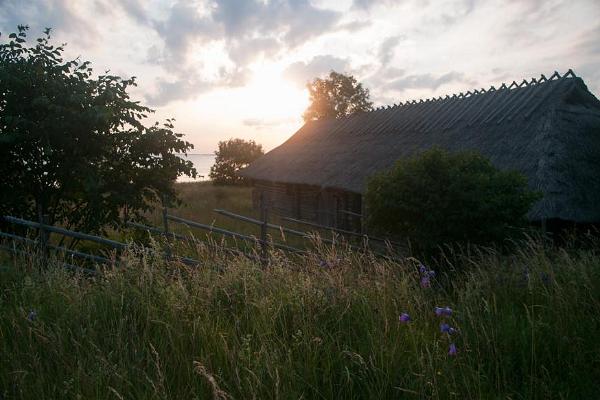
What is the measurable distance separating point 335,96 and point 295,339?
1318 inches

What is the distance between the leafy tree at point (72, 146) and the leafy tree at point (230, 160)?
86.5 ft

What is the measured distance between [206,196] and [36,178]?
17269 mm

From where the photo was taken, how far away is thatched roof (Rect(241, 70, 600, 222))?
9.30 m

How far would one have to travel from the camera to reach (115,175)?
7.79m

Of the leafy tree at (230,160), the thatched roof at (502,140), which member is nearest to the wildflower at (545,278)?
the thatched roof at (502,140)

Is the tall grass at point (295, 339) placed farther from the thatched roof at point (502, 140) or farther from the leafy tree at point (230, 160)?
the leafy tree at point (230, 160)

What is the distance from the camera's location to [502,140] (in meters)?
11.2

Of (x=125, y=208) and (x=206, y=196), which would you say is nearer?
(x=125, y=208)

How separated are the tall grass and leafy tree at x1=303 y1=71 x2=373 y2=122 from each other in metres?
32.0

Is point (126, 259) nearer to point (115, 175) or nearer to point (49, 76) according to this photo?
point (115, 175)

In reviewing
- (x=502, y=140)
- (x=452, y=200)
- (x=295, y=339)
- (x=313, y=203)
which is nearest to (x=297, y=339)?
(x=295, y=339)

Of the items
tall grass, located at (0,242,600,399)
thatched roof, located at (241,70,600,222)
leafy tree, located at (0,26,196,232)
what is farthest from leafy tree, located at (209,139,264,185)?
tall grass, located at (0,242,600,399)

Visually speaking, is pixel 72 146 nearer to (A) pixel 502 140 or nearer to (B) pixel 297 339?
(B) pixel 297 339

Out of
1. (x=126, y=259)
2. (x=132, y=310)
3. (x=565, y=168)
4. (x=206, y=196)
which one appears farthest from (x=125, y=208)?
(x=206, y=196)
